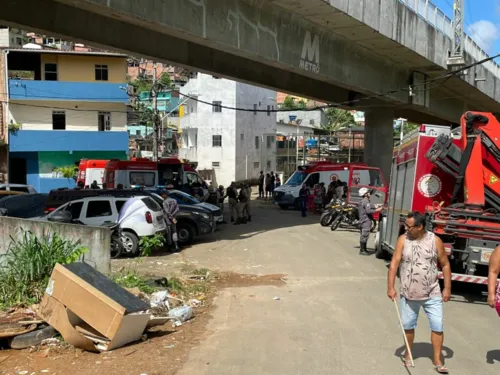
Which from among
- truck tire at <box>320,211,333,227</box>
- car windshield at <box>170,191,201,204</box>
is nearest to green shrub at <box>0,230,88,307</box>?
car windshield at <box>170,191,201,204</box>

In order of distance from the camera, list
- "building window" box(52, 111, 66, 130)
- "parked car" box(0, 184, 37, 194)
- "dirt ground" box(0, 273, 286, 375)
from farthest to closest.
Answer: "building window" box(52, 111, 66, 130)
"parked car" box(0, 184, 37, 194)
"dirt ground" box(0, 273, 286, 375)

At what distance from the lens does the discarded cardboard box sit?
19.5 ft

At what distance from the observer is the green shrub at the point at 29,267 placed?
7.68 meters

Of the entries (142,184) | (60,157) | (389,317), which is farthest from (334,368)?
(60,157)

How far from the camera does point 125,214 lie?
13898mm

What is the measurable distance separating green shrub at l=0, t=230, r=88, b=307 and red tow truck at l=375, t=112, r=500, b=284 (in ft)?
20.7

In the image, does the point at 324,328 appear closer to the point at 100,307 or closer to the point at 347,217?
the point at 100,307

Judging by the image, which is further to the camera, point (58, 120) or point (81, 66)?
point (58, 120)

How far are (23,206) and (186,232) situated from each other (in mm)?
5814

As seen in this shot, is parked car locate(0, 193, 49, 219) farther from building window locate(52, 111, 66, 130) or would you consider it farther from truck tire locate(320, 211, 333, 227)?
building window locate(52, 111, 66, 130)

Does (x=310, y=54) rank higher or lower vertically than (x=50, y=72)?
lower

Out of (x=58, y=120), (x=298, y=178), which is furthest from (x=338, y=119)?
(x=298, y=178)

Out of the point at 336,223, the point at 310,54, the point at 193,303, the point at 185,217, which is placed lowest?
Answer: the point at 336,223

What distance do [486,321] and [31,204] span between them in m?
14.8
